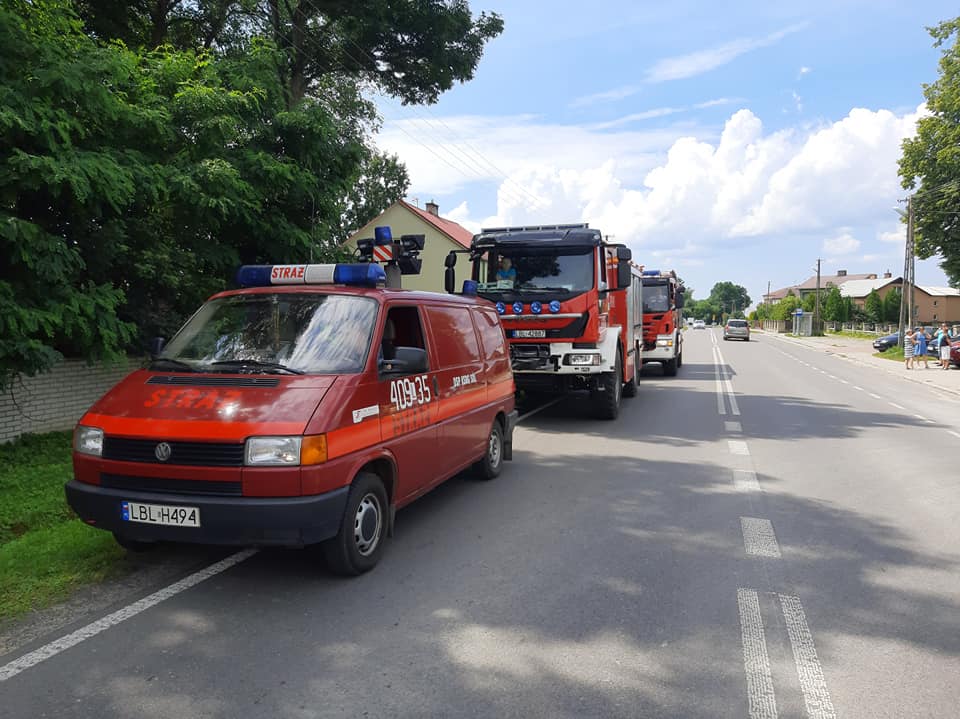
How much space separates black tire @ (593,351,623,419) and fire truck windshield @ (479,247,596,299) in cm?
149

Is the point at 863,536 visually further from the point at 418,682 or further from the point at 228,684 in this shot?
the point at 228,684

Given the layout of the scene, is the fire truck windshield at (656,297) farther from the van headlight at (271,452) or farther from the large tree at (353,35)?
the van headlight at (271,452)

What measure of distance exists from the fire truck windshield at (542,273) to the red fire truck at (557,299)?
0.02 meters

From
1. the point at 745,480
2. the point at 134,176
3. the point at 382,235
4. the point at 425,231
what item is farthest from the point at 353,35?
the point at 425,231

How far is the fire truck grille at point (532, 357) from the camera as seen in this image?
11023 millimetres

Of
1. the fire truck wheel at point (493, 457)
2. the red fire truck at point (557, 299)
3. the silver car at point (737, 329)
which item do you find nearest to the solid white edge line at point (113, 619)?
the fire truck wheel at point (493, 457)

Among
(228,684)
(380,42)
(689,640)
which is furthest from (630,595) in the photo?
(380,42)

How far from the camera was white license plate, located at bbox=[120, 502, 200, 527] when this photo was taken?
403cm

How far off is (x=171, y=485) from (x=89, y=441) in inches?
27.2

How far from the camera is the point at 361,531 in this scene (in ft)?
15.1

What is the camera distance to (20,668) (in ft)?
11.0

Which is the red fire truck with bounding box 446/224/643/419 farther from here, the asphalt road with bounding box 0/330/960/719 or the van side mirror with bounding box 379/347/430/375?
the van side mirror with bounding box 379/347/430/375

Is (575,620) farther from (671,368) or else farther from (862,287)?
(862,287)

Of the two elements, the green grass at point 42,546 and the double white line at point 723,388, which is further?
the double white line at point 723,388
